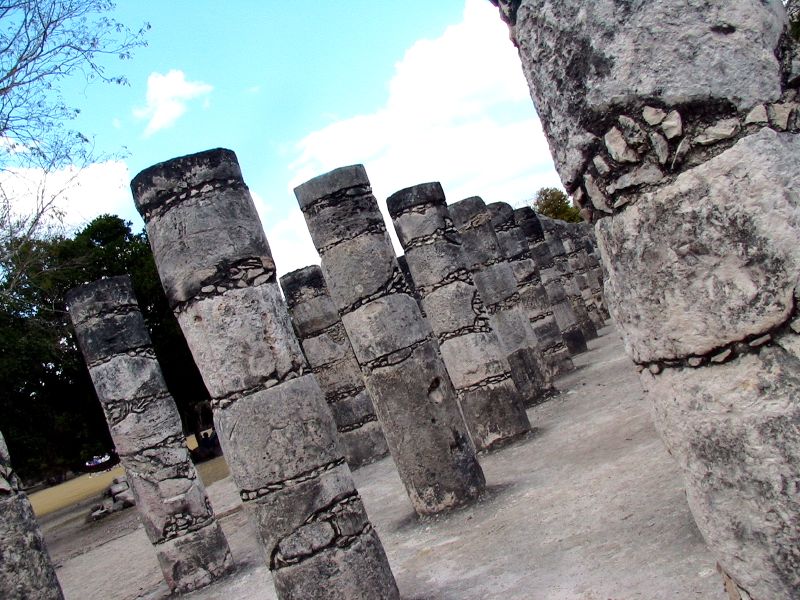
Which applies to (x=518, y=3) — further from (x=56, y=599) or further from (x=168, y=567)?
(x=168, y=567)

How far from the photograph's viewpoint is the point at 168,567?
7.50m

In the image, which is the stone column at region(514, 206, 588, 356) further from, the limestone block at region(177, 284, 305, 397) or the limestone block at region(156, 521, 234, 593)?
the limestone block at region(177, 284, 305, 397)

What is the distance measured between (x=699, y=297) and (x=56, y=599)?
14.5 feet

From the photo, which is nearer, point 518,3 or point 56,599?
point 518,3

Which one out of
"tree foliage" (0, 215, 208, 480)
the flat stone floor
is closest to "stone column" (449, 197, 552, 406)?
the flat stone floor

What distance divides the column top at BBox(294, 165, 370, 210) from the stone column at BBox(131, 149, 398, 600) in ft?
7.88

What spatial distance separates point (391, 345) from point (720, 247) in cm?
520

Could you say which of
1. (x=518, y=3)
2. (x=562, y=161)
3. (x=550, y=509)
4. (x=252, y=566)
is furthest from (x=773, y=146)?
(x=252, y=566)

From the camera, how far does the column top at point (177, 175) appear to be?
490 centimetres

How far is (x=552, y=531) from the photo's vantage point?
531cm

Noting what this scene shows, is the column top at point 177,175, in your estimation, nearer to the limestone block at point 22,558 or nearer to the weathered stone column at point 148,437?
the limestone block at point 22,558

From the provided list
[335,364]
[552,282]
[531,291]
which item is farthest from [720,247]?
[552,282]

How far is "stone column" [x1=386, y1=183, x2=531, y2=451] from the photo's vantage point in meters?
8.88

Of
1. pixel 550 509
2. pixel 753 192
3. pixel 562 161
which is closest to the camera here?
pixel 753 192
